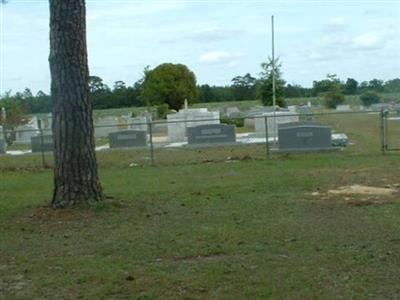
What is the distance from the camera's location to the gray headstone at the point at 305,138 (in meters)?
20.3

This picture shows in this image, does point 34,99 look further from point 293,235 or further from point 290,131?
point 293,235

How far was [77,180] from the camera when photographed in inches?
370

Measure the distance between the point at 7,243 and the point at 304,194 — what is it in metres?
5.36

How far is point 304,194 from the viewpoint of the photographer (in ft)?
35.7

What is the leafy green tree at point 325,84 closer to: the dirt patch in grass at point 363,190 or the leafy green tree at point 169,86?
the leafy green tree at point 169,86

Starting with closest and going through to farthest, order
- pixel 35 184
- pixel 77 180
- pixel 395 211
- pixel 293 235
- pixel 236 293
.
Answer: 1. pixel 236 293
2. pixel 293 235
3. pixel 395 211
4. pixel 77 180
5. pixel 35 184

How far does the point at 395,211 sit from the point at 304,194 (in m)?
2.36

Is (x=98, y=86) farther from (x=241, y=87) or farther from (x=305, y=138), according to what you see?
(x=305, y=138)

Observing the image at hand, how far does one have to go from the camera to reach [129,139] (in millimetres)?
25906

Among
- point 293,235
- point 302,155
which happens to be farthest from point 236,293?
point 302,155

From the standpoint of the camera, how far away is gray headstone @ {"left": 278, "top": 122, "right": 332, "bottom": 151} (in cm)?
2028

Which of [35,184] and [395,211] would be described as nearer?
[395,211]

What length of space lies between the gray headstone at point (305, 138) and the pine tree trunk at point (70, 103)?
38.7ft

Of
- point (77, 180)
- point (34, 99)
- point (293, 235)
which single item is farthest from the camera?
point (34, 99)
